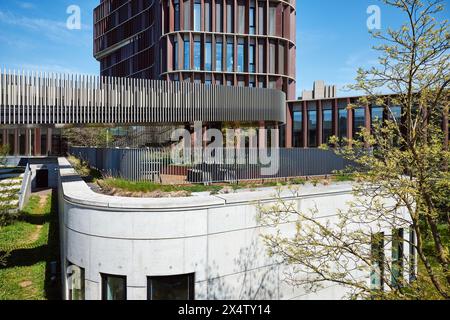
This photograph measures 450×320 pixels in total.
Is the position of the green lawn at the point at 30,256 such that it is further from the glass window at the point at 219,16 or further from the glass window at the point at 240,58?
the glass window at the point at 219,16

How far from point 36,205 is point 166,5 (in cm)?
2709

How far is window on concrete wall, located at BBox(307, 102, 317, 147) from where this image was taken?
41906 mm

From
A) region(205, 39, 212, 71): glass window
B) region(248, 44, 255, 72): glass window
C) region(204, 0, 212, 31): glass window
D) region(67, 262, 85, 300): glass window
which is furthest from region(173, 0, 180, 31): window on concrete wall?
region(67, 262, 85, 300): glass window

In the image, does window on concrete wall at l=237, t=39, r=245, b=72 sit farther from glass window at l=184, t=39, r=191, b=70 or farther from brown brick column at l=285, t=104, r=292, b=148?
brown brick column at l=285, t=104, r=292, b=148

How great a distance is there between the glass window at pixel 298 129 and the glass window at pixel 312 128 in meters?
1.16

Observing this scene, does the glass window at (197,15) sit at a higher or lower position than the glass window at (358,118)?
higher

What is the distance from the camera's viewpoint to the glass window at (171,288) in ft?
24.9

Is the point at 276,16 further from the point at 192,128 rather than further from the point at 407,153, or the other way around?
the point at 407,153

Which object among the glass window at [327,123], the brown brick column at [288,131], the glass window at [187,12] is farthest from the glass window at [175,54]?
the glass window at [327,123]

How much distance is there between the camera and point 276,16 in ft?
132

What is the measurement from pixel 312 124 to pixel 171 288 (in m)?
37.7

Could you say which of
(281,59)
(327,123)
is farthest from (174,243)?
(281,59)

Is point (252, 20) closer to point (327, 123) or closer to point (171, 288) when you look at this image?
point (327, 123)

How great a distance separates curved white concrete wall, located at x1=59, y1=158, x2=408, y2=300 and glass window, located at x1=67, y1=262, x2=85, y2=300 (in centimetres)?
24
